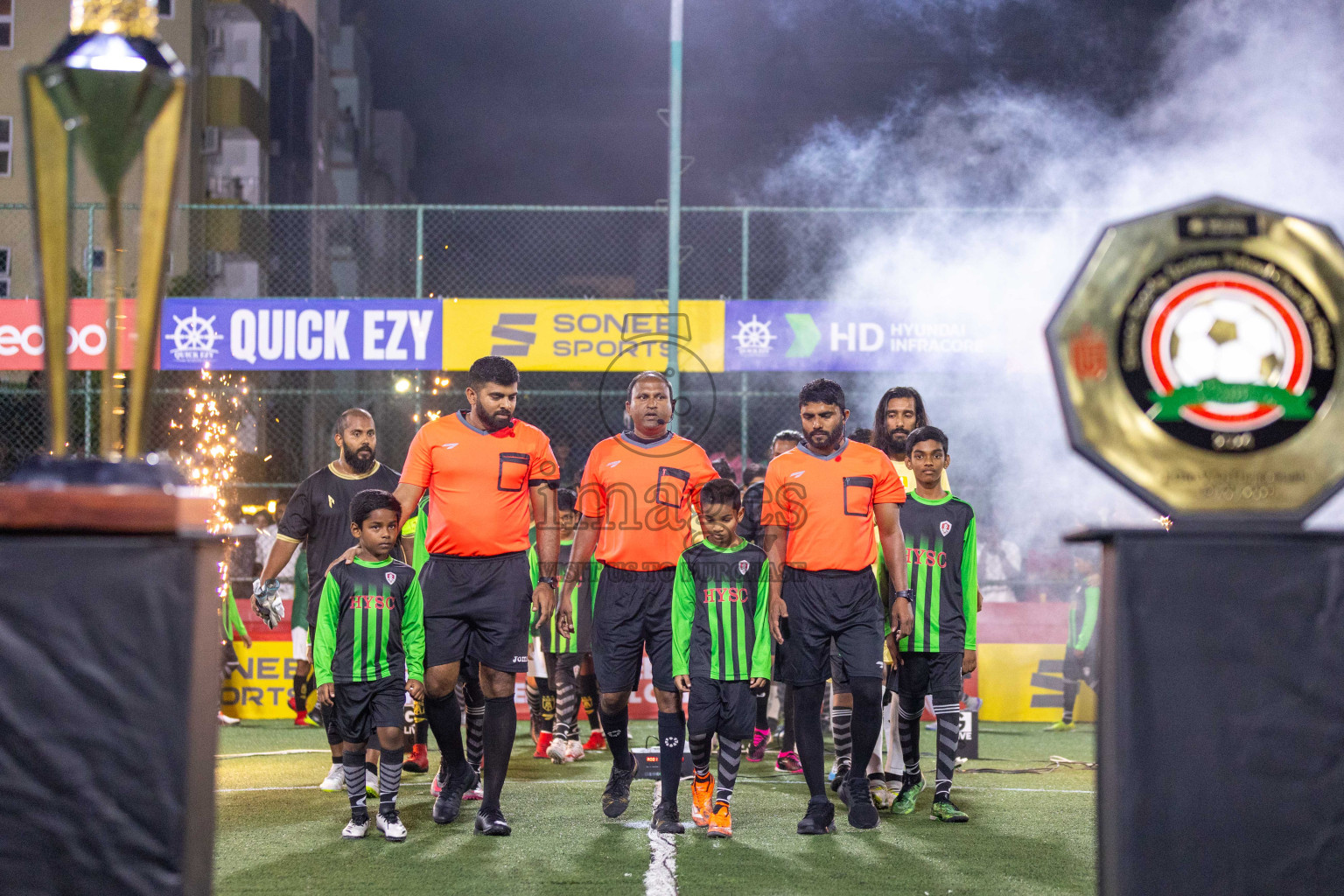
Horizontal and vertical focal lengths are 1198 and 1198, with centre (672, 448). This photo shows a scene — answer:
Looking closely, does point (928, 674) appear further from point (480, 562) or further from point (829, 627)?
point (480, 562)

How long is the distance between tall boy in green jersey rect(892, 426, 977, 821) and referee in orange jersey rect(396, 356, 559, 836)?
1971 millimetres

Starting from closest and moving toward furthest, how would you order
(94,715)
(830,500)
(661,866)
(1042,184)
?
(94,715), (661,866), (830,500), (1042,184)

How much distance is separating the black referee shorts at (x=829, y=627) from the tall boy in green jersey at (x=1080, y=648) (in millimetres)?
5006

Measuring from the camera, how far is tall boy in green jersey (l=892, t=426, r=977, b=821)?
631cm

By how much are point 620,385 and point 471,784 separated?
8.51 meters

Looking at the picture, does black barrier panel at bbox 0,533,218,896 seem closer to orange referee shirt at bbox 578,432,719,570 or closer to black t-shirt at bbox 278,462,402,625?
orange referee shirt at bbox 578,432,719,570

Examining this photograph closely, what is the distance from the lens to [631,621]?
598 centimetres

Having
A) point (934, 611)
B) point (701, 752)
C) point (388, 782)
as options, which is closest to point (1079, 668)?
point (934, 611)

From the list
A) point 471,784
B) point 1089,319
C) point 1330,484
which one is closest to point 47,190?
point 1089,319

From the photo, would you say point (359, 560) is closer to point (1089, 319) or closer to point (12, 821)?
point (12, 821)

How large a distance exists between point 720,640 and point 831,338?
21.5 feet

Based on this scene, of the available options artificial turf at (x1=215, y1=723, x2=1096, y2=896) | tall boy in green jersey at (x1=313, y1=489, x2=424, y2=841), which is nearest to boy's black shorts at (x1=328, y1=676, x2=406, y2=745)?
tall boy in green jersey at (x1=313, y1=489, x2=424, y2=841)

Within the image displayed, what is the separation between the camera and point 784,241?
15039 mm

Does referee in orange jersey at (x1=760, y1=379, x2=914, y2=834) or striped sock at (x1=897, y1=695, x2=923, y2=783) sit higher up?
referee in orange jersey at (x1=760, y1=379, x2=914, y2=834)
